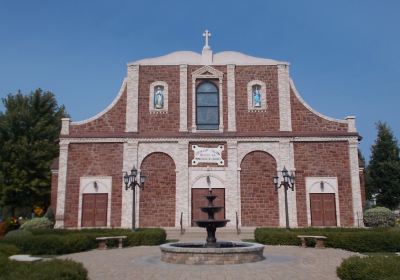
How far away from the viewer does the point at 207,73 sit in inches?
1107

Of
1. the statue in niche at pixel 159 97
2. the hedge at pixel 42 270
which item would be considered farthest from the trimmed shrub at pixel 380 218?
the hedge at pixel 42 270

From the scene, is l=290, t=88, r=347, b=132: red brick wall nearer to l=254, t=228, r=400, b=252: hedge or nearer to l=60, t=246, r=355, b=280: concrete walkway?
l=254, t=228, r=400, b=252: hedge

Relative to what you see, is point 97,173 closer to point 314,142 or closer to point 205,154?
point 205,154

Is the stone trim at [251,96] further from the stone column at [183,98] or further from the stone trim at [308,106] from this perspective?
the stone column at [183,98]

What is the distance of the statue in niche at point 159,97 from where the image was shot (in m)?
27.8

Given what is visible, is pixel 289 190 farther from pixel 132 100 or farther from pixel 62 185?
pixel 62 185

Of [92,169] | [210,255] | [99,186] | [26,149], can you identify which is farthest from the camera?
[26,149]

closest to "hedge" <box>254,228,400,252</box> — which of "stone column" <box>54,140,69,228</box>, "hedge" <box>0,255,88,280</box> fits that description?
"hedge" <box>0,255,88,280</box>

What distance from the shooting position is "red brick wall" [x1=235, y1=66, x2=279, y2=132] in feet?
89.8

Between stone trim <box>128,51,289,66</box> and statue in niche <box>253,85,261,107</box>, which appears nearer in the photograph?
statue in niche <box>253,85,261,107</box>

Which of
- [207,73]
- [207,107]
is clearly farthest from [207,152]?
[207,73]

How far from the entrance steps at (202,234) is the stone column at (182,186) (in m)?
1.00

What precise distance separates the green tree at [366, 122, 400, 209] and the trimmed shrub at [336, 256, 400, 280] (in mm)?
33045

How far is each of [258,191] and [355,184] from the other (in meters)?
6.09
